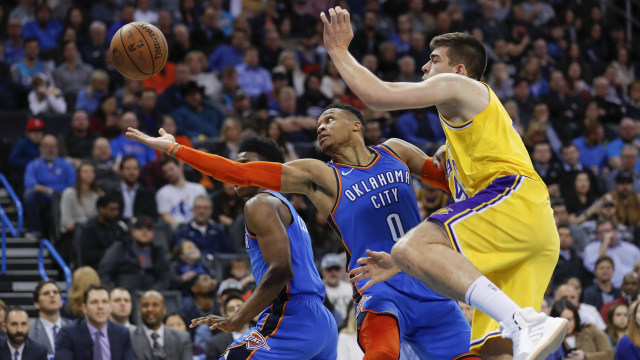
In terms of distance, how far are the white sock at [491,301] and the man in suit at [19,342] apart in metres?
5.16

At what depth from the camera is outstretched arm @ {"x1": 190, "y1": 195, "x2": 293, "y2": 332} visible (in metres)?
5.91

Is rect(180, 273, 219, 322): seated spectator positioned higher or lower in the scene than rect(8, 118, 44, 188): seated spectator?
lower

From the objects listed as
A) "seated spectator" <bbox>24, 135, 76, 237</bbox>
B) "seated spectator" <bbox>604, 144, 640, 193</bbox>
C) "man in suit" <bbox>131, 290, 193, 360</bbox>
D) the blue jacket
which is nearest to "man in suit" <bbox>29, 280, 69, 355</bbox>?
"man in suit" <bbox>131, 290, 193, 360</bbox>

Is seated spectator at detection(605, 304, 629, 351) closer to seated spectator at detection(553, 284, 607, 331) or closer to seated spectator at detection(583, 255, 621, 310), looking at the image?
seated spectator at detection(553, 284, 607, 331)

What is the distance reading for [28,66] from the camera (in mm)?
13602

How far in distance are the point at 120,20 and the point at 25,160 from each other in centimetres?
372

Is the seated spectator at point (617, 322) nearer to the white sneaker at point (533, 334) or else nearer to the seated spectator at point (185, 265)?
the seated spectator at point (185, 265)

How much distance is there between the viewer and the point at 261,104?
14.0 m

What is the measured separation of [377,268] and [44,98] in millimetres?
8907

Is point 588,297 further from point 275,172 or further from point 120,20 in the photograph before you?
point 120,20

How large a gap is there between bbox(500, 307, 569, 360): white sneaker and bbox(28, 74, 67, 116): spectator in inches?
383

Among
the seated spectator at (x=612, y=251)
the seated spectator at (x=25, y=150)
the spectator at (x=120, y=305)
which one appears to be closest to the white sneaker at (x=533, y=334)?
the spectator at (x=120, y=305)

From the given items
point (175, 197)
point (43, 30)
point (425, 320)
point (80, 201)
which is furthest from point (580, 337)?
point (43, 30)

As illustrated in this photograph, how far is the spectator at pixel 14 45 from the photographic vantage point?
13.9 meters
